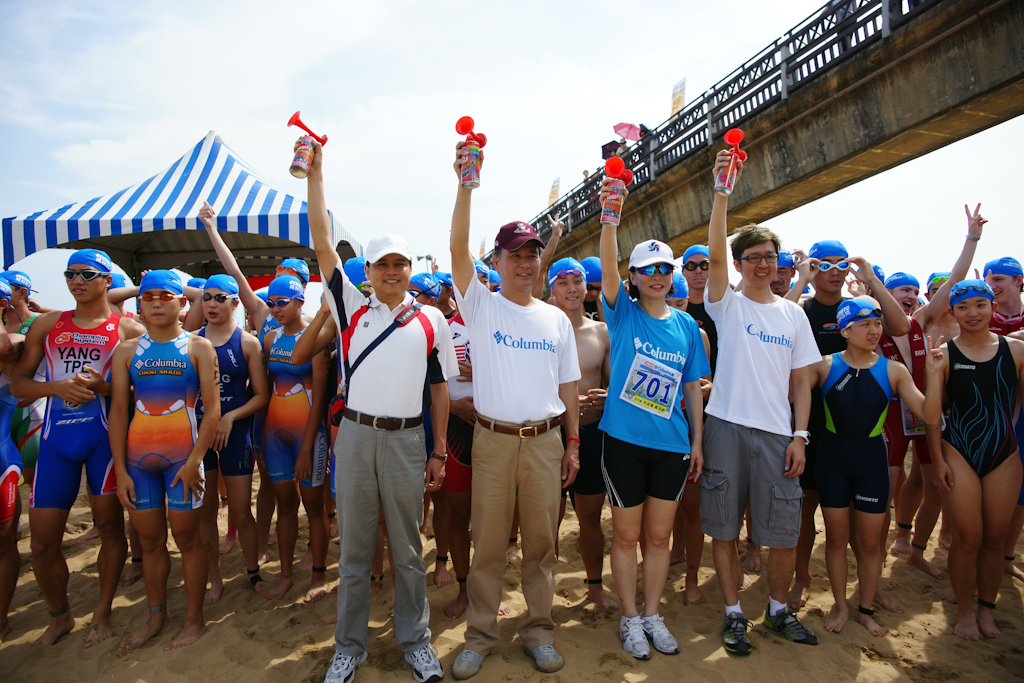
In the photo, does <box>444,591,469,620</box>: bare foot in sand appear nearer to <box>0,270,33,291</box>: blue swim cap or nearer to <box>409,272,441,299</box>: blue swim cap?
<box>409,272,441,299</box>: blue swim cap

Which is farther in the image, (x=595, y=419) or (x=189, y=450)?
(x=595, y=419)

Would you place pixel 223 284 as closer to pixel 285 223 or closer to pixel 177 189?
pixel 285 223

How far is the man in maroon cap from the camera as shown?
110 inches

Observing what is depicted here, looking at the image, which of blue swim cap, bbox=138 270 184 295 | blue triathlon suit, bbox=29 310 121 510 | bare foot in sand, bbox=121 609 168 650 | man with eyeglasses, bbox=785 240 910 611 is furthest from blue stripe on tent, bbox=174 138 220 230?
man with eyeglasses, bbox=785 240 910 611

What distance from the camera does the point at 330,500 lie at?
5297 mm

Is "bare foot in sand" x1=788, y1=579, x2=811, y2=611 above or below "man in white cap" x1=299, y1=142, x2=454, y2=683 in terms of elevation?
below

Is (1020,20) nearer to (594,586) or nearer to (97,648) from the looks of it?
(594,586)

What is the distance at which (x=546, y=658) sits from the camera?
111 inches

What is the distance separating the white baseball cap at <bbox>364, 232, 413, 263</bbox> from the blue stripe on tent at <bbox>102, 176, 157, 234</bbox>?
26.6 feet

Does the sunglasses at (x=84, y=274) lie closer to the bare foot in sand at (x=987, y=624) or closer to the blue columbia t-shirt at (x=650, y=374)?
the blue columbia t-shirt at (x=650, y=374)

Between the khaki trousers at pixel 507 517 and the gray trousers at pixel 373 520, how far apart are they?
33cm

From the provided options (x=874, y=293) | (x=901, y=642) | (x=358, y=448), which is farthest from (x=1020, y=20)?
(x=358, y=448)

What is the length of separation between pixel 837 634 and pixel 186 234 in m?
13.9

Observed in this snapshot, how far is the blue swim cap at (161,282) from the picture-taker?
3.18 meters
